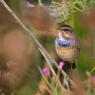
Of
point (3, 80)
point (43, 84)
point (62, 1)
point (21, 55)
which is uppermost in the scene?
point (21, 55)

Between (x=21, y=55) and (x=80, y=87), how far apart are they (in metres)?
0.24

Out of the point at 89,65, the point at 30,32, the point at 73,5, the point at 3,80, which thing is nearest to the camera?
the point at 3,80

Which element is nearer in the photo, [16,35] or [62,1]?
[16,35]

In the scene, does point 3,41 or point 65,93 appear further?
point 3,41

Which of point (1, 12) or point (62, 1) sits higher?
point (1, 12)

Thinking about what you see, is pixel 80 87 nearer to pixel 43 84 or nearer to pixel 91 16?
pixel 91 16

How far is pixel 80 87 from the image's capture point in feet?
1.81

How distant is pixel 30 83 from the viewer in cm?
108

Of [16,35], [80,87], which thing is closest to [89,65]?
[16,35]

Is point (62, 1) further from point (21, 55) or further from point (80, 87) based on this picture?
point (80, 87)

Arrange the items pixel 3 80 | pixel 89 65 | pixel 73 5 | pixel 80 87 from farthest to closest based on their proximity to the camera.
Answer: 1. pixel 73 5
2. pixel 89 65
3. pixel 3 80
4. pixel 80 87

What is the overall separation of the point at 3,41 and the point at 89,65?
0.47 meters

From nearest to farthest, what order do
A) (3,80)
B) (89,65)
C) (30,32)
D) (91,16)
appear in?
(91,16) → (3,80) → (30,32) → (89,65)

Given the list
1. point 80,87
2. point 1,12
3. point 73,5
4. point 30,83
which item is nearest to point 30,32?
point 30,83
